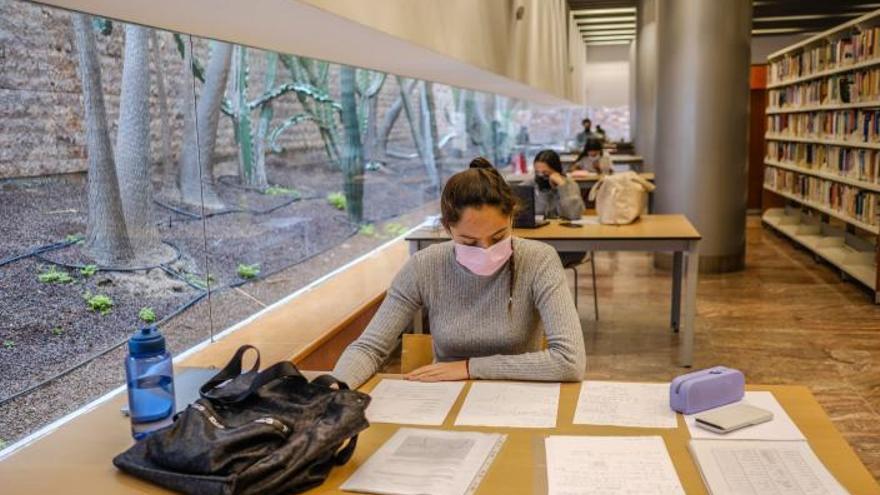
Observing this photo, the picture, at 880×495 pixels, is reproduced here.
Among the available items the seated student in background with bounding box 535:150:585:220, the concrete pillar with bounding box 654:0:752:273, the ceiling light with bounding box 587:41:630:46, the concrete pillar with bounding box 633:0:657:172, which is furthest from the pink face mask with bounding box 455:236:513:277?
the ceiling light with bounding box 587:41:630:46

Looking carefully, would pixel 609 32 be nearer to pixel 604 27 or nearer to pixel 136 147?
pixel 604 27

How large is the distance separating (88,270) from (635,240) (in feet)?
9.21

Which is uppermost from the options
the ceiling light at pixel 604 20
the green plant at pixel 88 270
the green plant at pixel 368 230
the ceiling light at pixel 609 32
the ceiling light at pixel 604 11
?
the ceiling light at pixel 609 32

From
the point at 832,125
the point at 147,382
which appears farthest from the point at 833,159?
the point at 147,382

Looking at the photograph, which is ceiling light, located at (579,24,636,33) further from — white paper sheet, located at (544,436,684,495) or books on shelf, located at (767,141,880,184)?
white paper sheet, located at (544,436,684,495)

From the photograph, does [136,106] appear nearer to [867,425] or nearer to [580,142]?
[867,425]

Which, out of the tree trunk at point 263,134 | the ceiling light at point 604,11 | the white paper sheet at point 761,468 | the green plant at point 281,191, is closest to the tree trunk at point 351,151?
the green plant at point 281,191

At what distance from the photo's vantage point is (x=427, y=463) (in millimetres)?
1592

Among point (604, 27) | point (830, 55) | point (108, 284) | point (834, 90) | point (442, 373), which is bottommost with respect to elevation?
point (442, 373)

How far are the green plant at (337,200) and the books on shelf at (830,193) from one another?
13.4 ft

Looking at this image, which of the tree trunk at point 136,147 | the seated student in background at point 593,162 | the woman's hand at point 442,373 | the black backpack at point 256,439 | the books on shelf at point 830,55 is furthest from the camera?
the seated student in background at point 593,162

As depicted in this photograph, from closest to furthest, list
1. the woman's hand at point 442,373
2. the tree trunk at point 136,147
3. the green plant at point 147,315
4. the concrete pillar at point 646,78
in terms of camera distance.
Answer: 1. the woman's hand at point 442,373
2. the tree trunk at point 136,147
3. the green plant at point 147,315
4. the concrete pillar at point 646,78

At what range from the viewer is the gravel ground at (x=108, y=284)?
2.46m

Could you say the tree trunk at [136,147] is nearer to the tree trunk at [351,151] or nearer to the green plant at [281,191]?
the green plant at [281,191]
